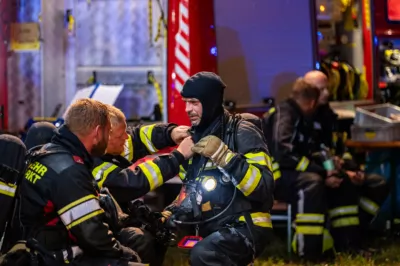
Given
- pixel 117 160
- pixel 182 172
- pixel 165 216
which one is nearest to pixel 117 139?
pixel 117 160

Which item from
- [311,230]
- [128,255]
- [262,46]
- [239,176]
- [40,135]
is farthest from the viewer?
[262,46]

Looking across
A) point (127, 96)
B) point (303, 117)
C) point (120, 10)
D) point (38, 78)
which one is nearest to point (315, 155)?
point (303, 117)

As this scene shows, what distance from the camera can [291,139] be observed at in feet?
19.1

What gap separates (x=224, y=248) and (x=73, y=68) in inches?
130

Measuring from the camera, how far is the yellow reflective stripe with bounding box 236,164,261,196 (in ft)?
12.3

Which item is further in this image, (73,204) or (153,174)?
(153,174)


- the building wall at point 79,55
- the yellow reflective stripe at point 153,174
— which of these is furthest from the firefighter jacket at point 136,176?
the building wall at point 79,55

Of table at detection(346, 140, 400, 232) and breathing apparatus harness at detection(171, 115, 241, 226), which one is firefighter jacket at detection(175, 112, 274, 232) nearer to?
breathing apparatus harness at detection(171, 115, 241, 226)

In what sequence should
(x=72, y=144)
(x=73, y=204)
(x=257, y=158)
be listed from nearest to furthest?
1. (x=73, y=204)
2. (x=72, y=144)
3. (x=257, y=158)

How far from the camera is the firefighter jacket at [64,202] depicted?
330 cm

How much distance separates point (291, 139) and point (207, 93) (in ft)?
6.54

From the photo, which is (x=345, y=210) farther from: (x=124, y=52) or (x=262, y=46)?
(x=124, y=52)

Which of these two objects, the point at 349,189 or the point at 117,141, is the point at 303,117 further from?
the point at 117,141

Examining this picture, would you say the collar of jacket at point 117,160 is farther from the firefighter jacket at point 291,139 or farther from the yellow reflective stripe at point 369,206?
the yellow reflective stripe at point 369,206
